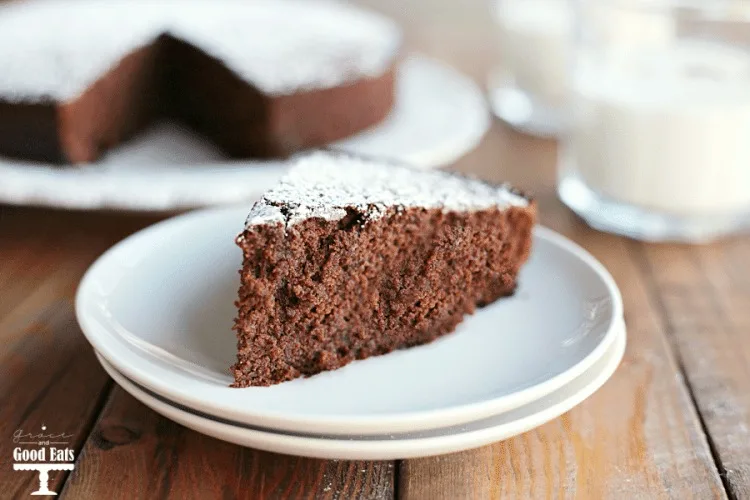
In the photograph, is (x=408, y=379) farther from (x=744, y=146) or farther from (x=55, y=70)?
(x=55, y=70)

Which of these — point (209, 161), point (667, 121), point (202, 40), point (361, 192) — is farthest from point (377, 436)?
point (202, 40)

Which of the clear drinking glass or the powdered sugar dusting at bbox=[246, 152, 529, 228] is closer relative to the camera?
the powdered sugar dusting at bbox=[246, 152, 529, 228]

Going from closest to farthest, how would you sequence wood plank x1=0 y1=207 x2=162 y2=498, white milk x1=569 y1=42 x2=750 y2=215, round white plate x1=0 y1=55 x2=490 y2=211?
1. wood plank x1=0 y1=207 x2=162 y2=498
2. round white plate x1=0 y1=55 x2=490 y2=211
3. white milk x1=569 y1=42 x2=750 y2=215

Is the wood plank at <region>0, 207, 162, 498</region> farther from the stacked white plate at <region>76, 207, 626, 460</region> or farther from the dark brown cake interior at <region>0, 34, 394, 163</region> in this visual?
the dark brown cake interior at <region>0, 34, 394, 163</region>

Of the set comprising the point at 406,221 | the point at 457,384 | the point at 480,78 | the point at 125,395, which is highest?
the point at 406,221

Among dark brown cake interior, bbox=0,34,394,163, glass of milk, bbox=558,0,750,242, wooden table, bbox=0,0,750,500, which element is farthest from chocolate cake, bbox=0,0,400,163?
glass of milk, bbox=558,0,750,242

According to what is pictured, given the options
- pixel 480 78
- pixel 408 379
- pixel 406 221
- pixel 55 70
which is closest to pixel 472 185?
pixel 406 221
